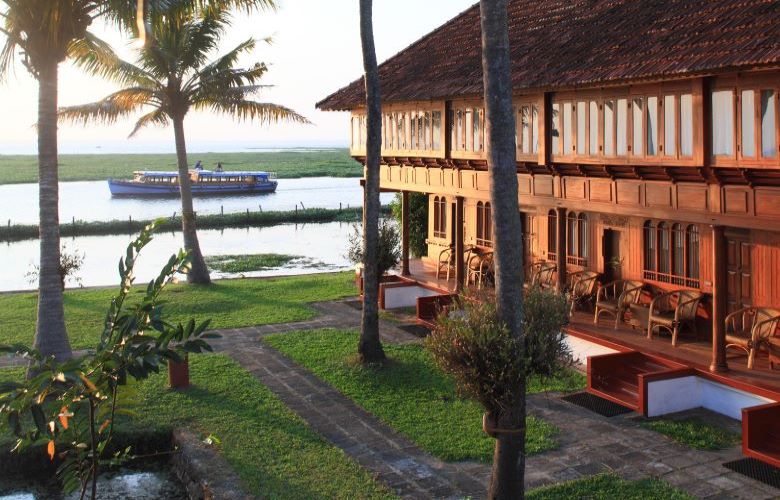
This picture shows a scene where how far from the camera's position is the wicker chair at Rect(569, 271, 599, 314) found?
714 inches

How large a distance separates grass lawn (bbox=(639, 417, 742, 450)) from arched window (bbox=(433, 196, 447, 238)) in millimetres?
12431

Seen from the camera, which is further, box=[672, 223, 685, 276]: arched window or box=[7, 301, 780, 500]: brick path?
box=[672, 223, 685, 276]: arched window

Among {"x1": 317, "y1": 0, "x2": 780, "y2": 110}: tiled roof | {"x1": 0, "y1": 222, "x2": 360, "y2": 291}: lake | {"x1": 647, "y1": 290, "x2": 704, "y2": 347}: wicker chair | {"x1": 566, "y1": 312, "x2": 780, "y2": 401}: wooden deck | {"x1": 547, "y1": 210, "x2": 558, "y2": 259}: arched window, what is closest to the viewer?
{"x1": 317, "y1": 0, "x2": 780, "y2": 110}: tiled roof

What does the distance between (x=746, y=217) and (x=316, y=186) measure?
305 ft

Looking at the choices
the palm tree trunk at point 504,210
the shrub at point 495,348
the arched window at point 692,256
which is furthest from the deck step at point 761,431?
the arched window at point 692,256

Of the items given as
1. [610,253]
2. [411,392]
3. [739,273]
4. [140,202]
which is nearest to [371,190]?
[411,392]

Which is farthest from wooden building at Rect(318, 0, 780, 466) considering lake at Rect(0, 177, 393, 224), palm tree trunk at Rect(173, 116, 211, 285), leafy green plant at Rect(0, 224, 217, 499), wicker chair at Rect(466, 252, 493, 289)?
lake at Rect(0, 177, 393, 224)

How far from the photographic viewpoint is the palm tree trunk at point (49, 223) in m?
15.0

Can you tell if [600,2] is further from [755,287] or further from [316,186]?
[316,186]

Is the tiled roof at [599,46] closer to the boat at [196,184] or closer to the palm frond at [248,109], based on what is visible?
the palm frond at [248,109]

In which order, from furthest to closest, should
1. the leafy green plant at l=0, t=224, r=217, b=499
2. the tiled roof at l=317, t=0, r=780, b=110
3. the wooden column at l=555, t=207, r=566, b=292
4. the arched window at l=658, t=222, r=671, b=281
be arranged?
1. the wooden column at l=555, t=207, r=566, b=292
2. the arched window at l=658, t=222, r=671, b=281
3. the tiled roof at l=317, t=0, r=780, b=110
4. the leafy green plant at l=0, t=224, r=217, b=499

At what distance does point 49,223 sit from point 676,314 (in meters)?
10.6

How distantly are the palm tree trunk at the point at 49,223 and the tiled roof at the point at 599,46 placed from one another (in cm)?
757

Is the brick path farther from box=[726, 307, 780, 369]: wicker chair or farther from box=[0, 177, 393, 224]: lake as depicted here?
box=[0, 177, 393, 224]: lake
